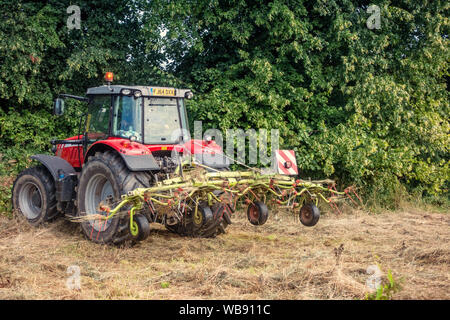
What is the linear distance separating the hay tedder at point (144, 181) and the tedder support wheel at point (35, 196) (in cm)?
1

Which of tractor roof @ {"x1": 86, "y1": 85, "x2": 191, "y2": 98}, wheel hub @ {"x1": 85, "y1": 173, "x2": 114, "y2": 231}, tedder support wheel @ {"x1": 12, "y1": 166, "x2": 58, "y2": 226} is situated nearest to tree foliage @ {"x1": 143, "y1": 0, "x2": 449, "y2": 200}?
tractor roof @ {"x1": 86, "y1": 85, "x2": 191, "y2": 98}

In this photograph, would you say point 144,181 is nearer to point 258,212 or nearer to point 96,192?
point 96,192

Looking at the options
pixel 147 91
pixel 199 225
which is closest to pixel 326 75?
pixel 147 91

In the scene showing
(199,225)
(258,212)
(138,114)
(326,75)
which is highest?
(326,75)

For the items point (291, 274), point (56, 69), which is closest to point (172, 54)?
point (56, 69)

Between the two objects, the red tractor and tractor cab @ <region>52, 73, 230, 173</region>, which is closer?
the red tractor

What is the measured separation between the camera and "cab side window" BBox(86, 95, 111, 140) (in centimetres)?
677

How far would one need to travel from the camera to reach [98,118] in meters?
6.91

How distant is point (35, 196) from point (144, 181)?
244 cm

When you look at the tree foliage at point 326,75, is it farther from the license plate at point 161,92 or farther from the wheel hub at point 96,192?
the wheel hub at point 96,192

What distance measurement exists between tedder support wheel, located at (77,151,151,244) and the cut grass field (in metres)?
0.19

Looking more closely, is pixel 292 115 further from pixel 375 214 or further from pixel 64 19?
pixel 64 19

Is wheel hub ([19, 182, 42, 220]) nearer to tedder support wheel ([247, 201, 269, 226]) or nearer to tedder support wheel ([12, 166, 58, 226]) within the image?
tedder support wheel ([12, 166, 58, 226])

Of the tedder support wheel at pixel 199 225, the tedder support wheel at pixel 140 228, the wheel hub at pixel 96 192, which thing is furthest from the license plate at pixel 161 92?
the tedder support wheel at pixel 140 228
